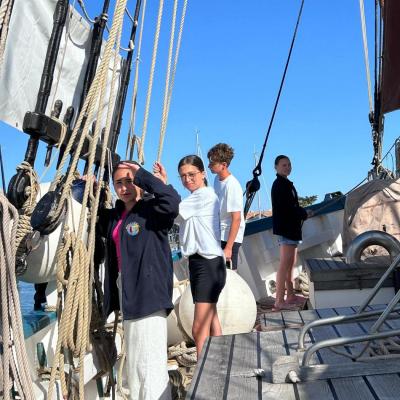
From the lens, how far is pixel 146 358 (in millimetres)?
2596

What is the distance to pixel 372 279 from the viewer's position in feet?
13.6

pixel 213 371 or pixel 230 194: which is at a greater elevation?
pixel 230 194

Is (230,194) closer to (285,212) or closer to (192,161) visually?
(192,161)

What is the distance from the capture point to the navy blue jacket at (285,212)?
16.0 ft

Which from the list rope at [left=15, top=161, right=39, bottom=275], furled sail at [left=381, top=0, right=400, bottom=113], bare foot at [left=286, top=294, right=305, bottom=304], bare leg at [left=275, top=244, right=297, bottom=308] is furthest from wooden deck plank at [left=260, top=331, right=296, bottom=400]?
furled sail at [left=381, top=0, right=400, bottom=113]

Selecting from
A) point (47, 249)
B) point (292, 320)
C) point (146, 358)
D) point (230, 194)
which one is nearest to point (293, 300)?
point (230, 194)

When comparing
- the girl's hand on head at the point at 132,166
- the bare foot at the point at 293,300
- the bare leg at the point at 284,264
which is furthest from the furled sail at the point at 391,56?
the girl's hand on head at the point at 132,166

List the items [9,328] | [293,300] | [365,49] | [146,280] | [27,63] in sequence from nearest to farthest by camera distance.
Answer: [9,328] → [146,280] → [27,63] → [293,300] → [365,49]

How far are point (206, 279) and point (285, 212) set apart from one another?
180 cm

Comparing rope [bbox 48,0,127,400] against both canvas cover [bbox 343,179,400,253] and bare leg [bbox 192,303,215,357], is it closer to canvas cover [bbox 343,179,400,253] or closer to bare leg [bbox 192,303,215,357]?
bare leg [bbox 192,303,215,357]

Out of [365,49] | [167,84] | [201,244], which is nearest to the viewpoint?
[201,244]

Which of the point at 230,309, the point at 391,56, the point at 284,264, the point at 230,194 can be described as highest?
the point at 391,56

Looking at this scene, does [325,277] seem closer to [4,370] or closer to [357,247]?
[357,247]

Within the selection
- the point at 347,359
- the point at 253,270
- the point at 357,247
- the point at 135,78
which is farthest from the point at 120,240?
the point at 253,270
